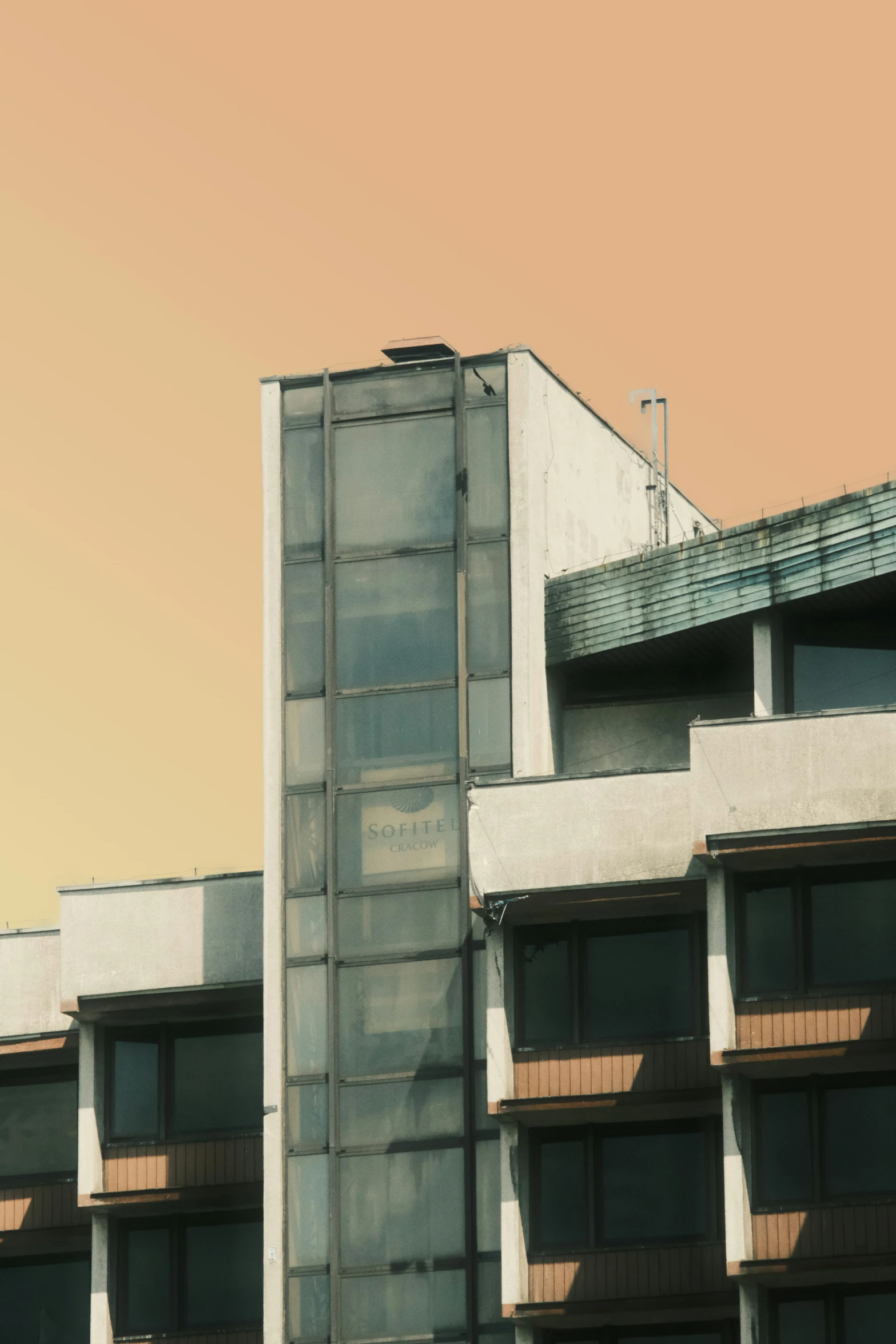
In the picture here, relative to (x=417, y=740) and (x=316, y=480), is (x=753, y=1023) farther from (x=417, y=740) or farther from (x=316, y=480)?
(x=316, y=480)

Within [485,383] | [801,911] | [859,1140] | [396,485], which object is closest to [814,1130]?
[859,1140]

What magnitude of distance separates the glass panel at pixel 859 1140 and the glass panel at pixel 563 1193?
4.53m

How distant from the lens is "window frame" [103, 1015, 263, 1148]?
56.6 m

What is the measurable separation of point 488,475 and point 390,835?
23.1 feet

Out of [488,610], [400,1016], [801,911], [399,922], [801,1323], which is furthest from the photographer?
[488,610]

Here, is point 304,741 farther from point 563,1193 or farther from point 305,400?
point 563,1193

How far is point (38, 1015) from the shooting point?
194ft

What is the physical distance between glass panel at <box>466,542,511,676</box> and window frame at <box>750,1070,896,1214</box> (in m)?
9.81

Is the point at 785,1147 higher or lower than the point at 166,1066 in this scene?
lower

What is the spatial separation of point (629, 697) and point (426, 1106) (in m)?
9.39

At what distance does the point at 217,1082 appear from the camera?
57156 mm

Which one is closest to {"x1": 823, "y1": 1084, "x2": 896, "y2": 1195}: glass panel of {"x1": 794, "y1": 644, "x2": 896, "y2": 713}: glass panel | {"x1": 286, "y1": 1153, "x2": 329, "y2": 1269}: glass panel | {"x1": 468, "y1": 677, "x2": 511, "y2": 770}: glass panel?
{"x1": 794, "y1": 644, "x2": 896, "y2": 713}: glass panel

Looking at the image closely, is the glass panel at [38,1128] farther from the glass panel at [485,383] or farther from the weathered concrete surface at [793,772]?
the weathered concrete surface at [793,772]

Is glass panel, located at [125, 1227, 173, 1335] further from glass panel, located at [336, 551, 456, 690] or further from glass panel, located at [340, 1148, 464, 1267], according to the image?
glass panel, located at [336, 551, 456, 690]
